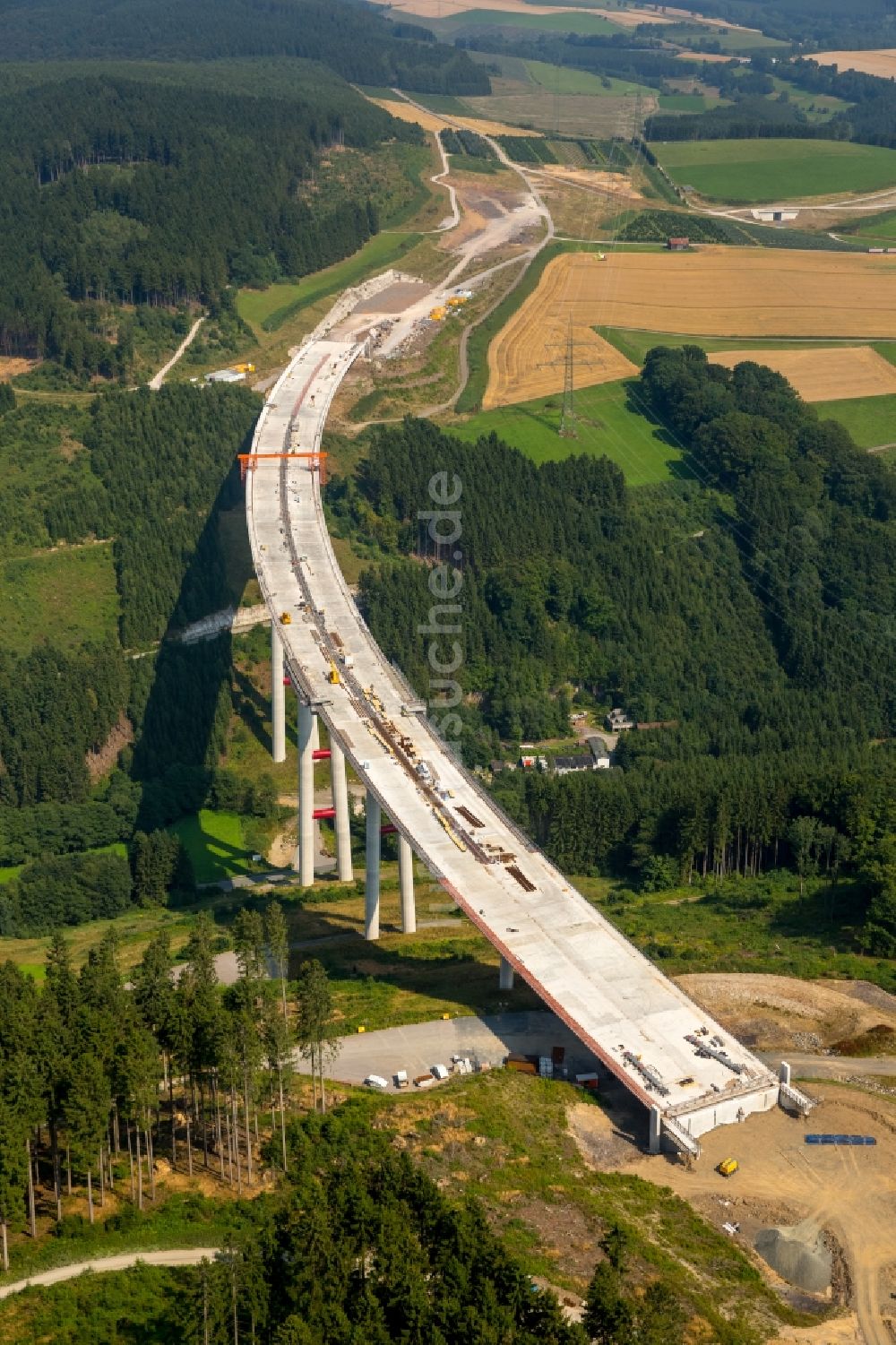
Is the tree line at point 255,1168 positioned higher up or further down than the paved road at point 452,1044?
higher up

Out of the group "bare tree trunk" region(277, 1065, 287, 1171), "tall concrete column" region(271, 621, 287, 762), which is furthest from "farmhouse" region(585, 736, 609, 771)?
"bare tree trunk" region(277, 1065, 287, 1171)

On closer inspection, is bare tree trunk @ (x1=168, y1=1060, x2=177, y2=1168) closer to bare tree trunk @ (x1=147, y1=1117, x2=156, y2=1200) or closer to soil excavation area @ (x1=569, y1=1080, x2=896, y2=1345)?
bare tree trunk @ (x1=147, y1=1117, x2=156, y2=1200)

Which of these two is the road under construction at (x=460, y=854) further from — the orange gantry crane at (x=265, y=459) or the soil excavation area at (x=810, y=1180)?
the orange gantry crane at (x=265, y=459)

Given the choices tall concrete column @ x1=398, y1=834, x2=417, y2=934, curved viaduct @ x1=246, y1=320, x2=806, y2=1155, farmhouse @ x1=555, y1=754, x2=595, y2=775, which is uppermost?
curved viaduct @ x1=246, y1=320, x2=806, y2=1155

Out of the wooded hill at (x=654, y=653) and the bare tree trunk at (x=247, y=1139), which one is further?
the wooded hill at (x=654, y=653)

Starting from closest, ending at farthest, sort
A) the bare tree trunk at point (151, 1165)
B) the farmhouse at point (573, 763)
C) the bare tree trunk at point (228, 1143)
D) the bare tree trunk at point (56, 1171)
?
the bare tree trunk at point (56, 1171)
the bare tree trunk at point (151, 1165)
the bare tree trunk at point (228, 1143)
the farmhouse at point (573, 763)

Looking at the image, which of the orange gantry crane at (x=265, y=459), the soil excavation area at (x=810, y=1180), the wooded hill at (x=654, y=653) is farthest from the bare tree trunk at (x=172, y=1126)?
the orange gantry crane at (x=265, y=459)

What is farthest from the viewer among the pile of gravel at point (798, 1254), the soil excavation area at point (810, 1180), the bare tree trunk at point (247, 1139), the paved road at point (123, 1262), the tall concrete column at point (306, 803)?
the tall concrete column at point (306, 803)

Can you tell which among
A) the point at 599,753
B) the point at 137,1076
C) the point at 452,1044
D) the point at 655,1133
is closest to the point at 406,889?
the point at 452,1044
